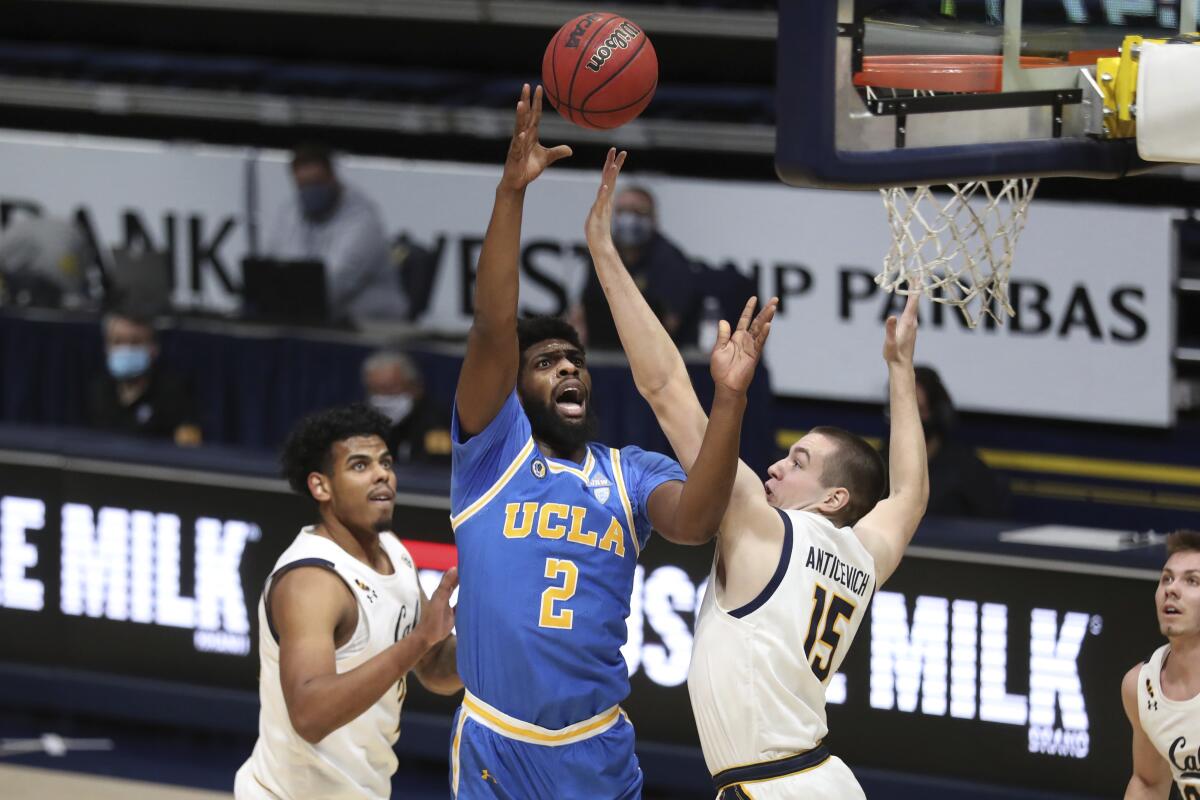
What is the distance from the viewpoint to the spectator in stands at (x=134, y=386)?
956 centimetres

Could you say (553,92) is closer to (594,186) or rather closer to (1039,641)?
(1039,641)

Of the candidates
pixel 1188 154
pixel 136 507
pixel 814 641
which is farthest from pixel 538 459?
pixel 136 507

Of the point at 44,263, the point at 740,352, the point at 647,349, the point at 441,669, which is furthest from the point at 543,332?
the point at 44,263

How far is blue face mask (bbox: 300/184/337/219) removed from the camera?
1046 cm

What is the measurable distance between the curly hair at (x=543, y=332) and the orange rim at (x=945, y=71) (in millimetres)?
1040

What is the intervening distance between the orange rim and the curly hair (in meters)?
1.04

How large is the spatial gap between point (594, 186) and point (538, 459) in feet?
18.1

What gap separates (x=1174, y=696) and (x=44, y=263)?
24.6 feet

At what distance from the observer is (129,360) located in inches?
380

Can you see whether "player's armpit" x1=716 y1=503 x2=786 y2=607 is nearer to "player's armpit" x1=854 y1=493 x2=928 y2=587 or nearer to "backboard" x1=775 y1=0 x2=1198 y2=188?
"player's armpit" x1=854 y1=493 x2=928 y2=587

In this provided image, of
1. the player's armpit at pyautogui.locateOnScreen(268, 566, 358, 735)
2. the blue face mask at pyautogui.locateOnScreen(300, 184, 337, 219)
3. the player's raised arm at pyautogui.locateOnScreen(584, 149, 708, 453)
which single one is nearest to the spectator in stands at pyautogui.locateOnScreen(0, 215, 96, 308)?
the blue face mask at pyautogui.locateOnScreen(300, 184, 337, 219)

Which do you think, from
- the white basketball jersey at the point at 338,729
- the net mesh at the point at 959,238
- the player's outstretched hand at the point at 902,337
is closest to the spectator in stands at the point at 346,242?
the net mesh at the point at 959,238

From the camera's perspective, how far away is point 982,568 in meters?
7.37

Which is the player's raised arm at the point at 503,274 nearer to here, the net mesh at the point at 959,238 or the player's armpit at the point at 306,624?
the player's armpit at the point at 306,624
